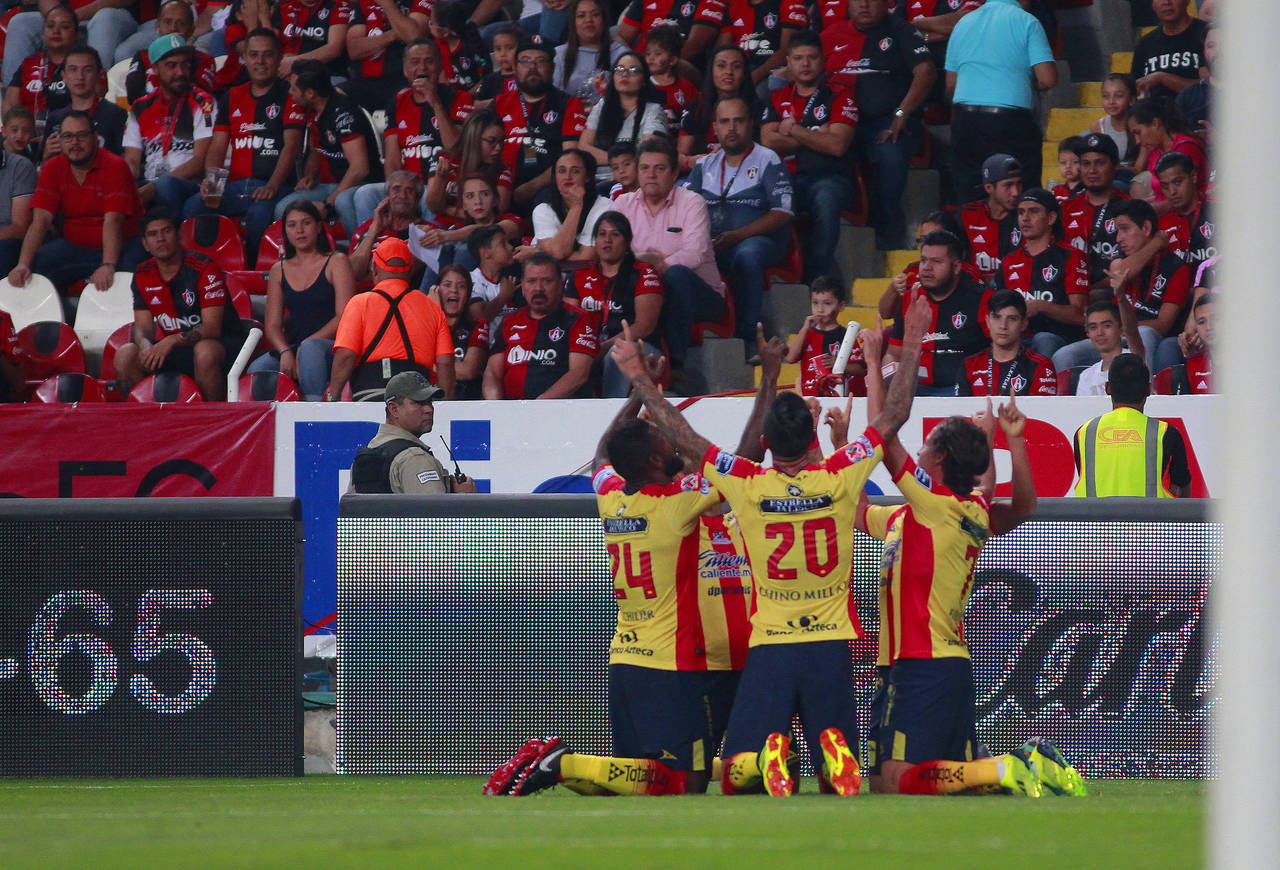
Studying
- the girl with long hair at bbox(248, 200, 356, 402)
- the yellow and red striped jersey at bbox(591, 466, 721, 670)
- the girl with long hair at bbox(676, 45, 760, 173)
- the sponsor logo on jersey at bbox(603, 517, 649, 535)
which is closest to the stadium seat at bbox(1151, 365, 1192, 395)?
the yellow and red striped jersey at bbox(591, 466, 721, 670)

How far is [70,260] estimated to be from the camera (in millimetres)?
14250

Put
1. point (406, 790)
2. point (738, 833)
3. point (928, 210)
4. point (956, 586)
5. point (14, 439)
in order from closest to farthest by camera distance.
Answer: point (738, 833), point (956, 586), point (406, 790), point (14, 439), point (928, 210)

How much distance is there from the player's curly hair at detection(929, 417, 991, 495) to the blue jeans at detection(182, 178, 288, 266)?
857 cm

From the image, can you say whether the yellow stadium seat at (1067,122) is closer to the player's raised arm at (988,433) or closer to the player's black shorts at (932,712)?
the player's raised arm at (988,433)

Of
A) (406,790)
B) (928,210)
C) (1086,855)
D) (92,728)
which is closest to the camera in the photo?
(1086,855)

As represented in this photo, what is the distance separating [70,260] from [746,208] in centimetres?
586

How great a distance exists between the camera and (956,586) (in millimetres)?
6922

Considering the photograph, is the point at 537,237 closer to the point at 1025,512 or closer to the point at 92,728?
the point at 92,728

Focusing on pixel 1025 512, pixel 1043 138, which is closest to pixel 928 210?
pixel 1043 138

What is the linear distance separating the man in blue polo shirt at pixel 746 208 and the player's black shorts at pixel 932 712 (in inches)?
222

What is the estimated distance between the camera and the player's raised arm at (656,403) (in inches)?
279

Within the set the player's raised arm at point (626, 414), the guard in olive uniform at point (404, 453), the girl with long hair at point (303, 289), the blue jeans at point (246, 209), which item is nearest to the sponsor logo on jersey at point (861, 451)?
the player's raised arm at point (626, 414)

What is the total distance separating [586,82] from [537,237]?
1995 mm

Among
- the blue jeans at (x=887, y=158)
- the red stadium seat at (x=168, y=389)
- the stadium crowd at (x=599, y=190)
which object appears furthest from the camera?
the blue jeans at (x=887, y=158)
